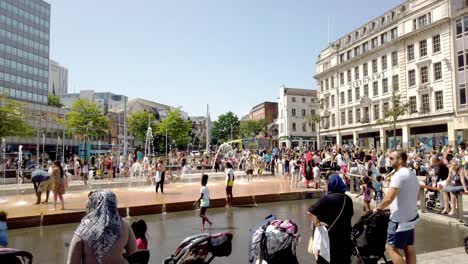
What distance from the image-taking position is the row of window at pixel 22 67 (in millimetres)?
75562

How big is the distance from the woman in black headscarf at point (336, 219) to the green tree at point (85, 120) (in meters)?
56.5

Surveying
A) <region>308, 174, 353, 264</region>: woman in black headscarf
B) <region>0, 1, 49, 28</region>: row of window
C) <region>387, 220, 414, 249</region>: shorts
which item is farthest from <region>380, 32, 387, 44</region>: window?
<region>0, 1, 49, 28</region>: row of window

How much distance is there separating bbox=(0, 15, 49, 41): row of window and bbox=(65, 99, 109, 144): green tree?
37265mm

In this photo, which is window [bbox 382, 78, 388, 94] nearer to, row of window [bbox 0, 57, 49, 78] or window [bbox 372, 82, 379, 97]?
window [bbox 372, 82, 379, 97]

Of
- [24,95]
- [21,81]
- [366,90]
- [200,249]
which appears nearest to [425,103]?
[366,90]

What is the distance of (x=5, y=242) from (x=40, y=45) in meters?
95.9

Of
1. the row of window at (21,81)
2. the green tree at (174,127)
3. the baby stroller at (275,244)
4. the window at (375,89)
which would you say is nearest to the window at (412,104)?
the window at (375,89)

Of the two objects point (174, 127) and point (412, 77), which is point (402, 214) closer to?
point (412, 77)

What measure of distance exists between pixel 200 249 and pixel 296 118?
77.7 meters

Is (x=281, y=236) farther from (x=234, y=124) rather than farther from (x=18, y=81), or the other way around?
(x=234, y=124)

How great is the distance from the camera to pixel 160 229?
10.1 meters

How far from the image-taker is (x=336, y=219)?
14.9 feet

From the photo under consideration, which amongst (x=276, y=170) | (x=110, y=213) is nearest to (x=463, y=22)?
(x=276, y=170)

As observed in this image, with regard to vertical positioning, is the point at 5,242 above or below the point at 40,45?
below
